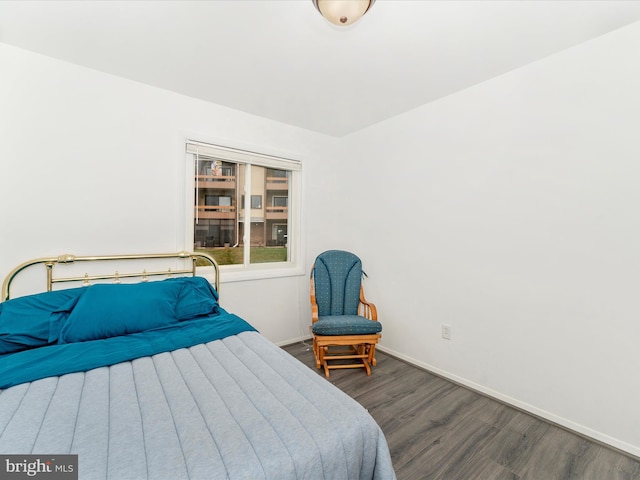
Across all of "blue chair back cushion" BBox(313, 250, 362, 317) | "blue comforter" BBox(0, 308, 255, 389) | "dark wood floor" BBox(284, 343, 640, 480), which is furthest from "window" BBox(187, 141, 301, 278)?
"dark wood floor" BBox(284, 343, 640, 480)

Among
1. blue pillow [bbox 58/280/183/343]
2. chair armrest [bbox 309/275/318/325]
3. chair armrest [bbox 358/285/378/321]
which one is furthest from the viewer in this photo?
chair armrest [bbox 358/285/378/321]

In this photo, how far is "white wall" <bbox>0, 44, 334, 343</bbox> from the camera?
6.41 feet

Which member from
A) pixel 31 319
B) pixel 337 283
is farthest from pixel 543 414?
pixel 31 319

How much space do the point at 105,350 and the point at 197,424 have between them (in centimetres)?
97

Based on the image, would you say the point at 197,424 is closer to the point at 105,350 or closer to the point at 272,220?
the point at 105,350

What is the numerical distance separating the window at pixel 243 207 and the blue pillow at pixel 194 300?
550mm

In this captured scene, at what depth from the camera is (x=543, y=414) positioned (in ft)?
6.68

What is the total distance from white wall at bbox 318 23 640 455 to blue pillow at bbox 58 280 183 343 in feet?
7.50

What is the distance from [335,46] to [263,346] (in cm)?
207

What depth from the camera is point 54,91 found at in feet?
6.77

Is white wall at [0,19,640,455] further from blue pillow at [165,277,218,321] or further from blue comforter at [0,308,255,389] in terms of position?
blue comforter at [0,308,255,389]

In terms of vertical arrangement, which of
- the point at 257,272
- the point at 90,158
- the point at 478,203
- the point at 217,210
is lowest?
the point at 257,272

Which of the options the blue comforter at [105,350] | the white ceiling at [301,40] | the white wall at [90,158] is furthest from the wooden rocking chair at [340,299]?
the white ceiling at [301,40]

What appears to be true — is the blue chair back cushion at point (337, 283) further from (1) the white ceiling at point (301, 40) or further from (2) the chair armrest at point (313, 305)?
(1) the white ceiling at point (301, 40)
